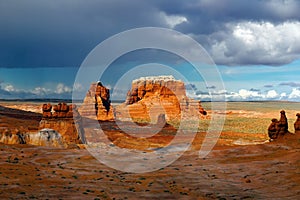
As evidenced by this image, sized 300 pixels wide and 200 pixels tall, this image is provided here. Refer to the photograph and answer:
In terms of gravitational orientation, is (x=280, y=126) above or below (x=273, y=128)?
above

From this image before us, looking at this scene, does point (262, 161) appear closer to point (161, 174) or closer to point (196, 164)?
point (196, 164)

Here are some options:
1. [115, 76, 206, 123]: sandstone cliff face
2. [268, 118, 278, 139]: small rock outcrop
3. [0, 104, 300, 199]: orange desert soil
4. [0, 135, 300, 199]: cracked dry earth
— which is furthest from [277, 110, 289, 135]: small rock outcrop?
[115, 76, 206, 123]: sandstone cliff face

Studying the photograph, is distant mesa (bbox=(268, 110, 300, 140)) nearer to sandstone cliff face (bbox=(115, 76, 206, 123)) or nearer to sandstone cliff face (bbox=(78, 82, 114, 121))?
sandstone cliff face (bbox=(78, 82, 114, 121))

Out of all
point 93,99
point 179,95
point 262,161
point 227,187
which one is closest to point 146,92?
point 179,95

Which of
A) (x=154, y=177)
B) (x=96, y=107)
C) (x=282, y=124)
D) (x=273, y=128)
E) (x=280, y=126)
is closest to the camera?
(x=154, y=177)

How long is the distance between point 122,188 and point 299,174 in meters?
13.1

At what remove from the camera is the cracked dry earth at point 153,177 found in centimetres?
2023

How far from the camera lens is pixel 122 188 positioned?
21547mm

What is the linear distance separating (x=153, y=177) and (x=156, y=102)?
88.5 metres

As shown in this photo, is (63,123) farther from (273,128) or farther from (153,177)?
(273,128)

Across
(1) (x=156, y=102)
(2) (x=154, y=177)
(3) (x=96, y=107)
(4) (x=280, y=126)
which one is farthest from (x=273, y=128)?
(1) (x=156, y=102)

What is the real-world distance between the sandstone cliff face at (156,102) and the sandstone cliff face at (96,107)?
862 cm

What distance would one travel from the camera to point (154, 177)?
83.1 feet

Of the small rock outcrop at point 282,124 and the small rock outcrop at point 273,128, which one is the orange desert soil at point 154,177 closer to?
the small rock outcrop at point 282,124
